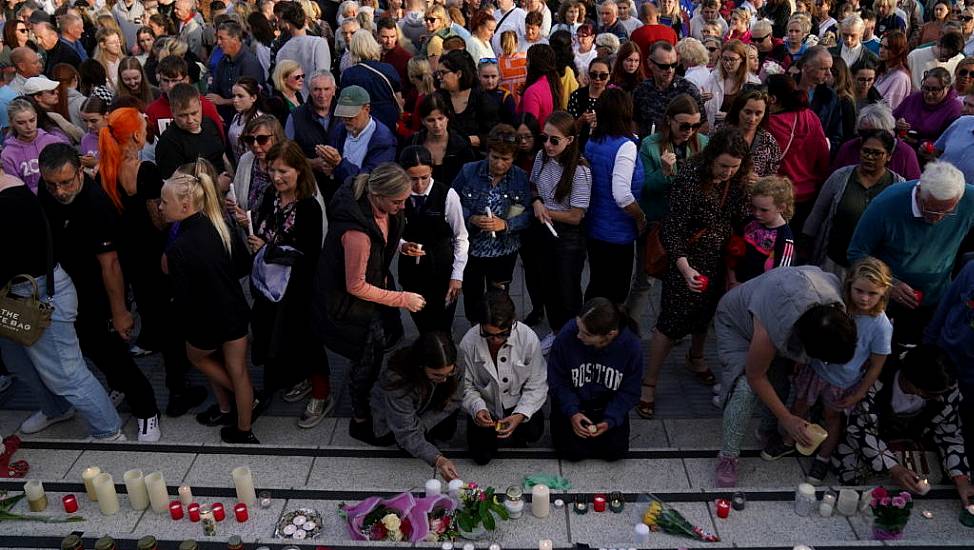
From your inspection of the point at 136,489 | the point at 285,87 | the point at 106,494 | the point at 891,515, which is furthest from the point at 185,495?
the point at 285,87

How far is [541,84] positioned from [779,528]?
388 centimetres

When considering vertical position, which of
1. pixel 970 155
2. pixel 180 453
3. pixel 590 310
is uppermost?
pixel 970 155

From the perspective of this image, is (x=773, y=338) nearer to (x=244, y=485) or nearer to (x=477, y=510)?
(x=477, y=510)

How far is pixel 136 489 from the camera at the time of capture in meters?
3.96

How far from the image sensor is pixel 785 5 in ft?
35.4

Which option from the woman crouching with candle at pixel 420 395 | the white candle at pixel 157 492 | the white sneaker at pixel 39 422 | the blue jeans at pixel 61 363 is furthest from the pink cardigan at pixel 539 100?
the white sneaker at pixel 39 422

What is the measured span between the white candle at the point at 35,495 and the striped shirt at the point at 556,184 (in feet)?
10.9

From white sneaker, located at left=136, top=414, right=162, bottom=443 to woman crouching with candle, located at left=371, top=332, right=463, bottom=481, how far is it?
1381 millimetres

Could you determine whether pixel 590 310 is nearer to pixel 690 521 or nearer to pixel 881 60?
pixel 690 521

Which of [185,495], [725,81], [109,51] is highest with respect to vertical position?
[725,81]

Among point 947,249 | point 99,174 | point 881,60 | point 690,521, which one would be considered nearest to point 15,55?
point 99,174

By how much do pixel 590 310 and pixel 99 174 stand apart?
3.23 metres

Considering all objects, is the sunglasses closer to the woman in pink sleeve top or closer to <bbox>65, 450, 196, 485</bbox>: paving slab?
<bbox>65, 450, 196, 485</bbox>: paving slab

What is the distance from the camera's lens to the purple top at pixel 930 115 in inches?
230
